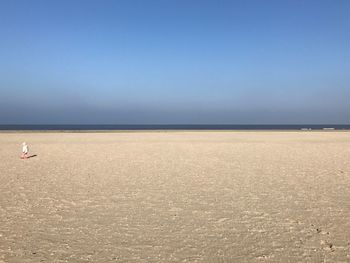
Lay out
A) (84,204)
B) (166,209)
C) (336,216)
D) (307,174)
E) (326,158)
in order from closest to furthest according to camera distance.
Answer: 1. (336,216)
2. (166,209)
3. (84,204)
4. (307,174)
5. (326,158)

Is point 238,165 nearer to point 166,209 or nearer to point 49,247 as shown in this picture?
point 166,209

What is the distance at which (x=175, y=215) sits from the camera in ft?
24.4

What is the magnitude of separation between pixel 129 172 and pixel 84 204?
486 cm

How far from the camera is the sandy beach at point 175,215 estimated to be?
214 inches

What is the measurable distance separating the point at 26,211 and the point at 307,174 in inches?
341

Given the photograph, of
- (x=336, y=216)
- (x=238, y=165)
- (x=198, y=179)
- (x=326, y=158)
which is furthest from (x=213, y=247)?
(x=326, y=158)

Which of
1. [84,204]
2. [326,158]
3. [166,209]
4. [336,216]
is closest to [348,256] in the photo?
[336,216]

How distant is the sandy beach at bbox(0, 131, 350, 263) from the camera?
543 centimetres

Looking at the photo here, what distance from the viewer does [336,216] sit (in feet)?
23.9

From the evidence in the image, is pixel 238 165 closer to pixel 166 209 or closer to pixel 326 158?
pixel 326 158

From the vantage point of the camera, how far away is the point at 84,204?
8430mm

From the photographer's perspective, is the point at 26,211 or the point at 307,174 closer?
the point at 26,211

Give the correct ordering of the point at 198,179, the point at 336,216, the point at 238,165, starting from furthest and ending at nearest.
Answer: the point at 238,165 → the point at 198,179 → the point at 336,216

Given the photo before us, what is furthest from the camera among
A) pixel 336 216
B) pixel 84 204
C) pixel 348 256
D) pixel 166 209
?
pixel 84 204
